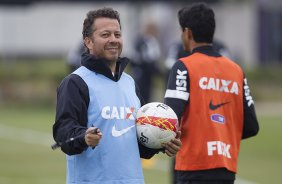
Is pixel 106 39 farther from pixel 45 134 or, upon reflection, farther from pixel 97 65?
pixel 45 134

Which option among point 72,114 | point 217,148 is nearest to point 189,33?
point 217,148

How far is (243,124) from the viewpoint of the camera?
25.7ft

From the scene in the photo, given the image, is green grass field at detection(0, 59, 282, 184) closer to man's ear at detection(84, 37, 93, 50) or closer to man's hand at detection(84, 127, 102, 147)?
man's ear at detection(84, 37, 93, 50)

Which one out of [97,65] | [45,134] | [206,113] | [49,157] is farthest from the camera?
[45,134]

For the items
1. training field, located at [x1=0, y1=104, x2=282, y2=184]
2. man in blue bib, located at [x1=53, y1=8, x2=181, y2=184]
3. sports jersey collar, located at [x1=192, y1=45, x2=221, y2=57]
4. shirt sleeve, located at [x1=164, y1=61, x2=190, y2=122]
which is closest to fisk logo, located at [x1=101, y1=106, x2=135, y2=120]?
man in blue bib, located at [x1=53, y1=8, x2=181, y2=184]

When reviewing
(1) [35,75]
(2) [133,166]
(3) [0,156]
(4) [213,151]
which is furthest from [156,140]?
(1) [35,75]

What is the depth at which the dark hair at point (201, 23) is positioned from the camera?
7.80m

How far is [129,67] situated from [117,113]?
82.5 ft

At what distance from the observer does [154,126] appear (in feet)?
21.8

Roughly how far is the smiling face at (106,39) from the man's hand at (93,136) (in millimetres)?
739

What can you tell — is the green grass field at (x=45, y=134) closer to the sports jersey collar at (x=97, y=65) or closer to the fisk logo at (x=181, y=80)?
the fisk logo at (x=181, y=80)

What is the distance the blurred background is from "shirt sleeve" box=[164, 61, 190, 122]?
3712 millimetres

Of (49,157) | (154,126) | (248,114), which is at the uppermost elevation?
(154,126)

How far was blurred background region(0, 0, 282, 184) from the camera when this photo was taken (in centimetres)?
1620
